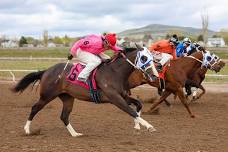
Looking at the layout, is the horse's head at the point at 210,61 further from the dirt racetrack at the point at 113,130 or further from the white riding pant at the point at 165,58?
the dirt racetrack at the point at 113,130

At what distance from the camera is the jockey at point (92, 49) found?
33.3 ft

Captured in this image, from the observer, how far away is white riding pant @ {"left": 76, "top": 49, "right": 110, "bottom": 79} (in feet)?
33.2

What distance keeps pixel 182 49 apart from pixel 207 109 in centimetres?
202

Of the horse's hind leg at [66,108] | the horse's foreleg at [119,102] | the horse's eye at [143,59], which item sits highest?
the horse's eye at [143,59]

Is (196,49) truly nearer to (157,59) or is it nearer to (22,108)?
(157,59)

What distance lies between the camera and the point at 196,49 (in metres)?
15.3

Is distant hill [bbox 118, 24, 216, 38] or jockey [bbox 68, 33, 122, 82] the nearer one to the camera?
jockey [bbox 68, 33, 122, 82]

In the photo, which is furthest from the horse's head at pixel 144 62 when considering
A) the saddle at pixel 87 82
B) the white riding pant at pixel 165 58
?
the white riding pant at pixel 165 58

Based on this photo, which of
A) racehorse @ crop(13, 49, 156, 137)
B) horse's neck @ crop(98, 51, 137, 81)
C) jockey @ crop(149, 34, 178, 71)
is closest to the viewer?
racehorse @ crop(13, 49, 156, 137)

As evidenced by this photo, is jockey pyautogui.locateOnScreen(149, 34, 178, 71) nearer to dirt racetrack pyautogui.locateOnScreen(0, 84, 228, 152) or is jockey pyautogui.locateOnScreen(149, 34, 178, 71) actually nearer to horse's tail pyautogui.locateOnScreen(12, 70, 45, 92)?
dirt racetrack pyautogui.locateOnScreen(0, 84, 228, 152)

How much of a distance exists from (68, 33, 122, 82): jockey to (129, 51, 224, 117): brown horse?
3170 millimetres

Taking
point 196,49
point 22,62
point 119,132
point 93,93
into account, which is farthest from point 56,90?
point 22,62

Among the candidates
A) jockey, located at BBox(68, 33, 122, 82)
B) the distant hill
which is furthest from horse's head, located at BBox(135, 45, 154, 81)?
the distant hill

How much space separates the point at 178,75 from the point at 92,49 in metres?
4.20
